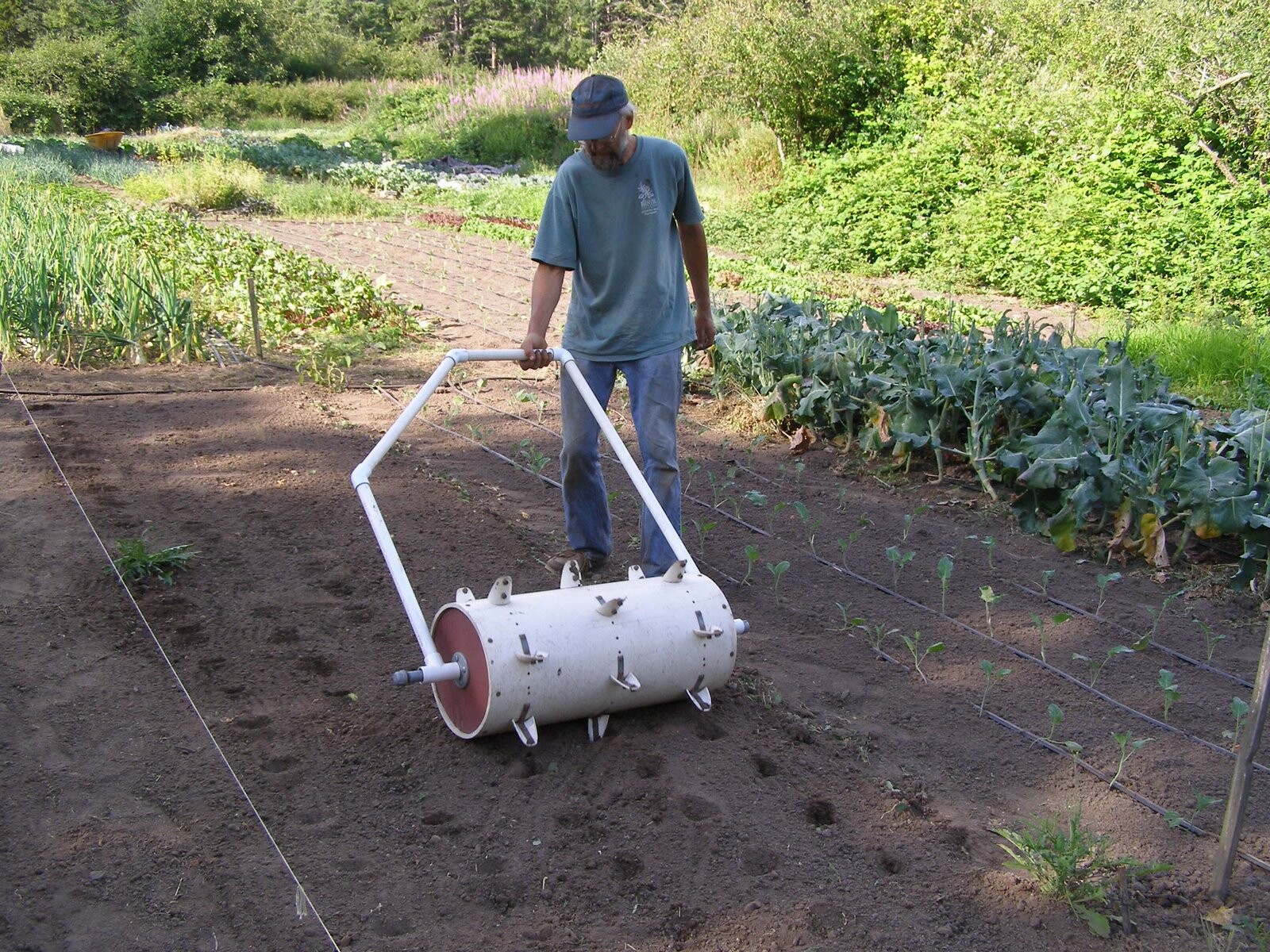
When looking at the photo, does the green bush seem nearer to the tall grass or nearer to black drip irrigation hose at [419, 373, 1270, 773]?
the tall grass

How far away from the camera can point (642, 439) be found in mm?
3812

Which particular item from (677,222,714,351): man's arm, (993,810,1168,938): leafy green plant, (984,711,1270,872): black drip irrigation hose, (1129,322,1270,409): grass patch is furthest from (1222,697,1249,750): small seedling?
(1129,322,1270,409): grass patch

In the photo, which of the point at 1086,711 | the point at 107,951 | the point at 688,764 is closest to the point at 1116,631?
the point at 1086,711

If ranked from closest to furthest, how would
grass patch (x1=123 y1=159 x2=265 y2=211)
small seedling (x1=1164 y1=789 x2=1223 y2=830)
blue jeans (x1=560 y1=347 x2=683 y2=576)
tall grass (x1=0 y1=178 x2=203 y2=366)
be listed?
1. small seedling (x1=1164 y1=789 x2=1223 y2=830)
2. blue jeans (x1=560 y1=347 x2=683 y2=576)
3. tall grass (x1=0 y1=178 x2=203 y2=366)
4. grass patch (x1=123 y1=159 x2=265 y2=211)

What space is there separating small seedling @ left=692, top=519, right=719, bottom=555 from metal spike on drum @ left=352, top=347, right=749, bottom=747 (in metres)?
1.19

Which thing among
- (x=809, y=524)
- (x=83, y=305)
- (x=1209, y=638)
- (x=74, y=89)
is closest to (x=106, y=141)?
(x=74, y=89)

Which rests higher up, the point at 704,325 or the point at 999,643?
the point at 704,325

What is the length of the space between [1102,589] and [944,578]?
0.67 meters

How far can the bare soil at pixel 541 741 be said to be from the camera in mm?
2508

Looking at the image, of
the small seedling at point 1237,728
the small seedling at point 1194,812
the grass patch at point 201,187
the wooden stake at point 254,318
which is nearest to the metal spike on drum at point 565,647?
the small seedling at point 1194,812

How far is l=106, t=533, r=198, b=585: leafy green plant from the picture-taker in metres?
3.95

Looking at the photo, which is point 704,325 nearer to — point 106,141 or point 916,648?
point 916,648

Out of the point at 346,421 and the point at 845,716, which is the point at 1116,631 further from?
the point at 346,421

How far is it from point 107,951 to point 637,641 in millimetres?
1374
